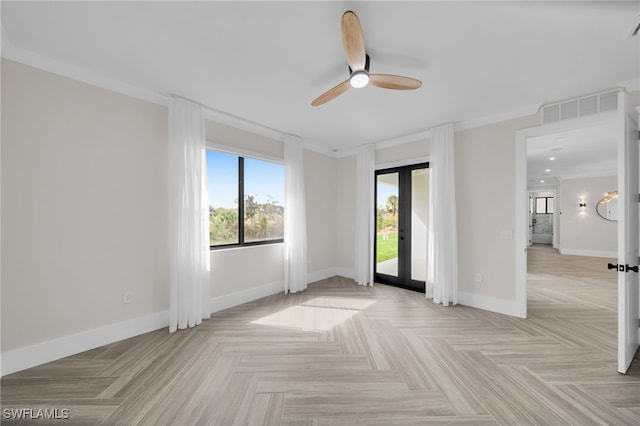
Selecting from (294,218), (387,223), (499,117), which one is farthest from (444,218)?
(294,218)

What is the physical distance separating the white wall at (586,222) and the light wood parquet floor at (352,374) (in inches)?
263

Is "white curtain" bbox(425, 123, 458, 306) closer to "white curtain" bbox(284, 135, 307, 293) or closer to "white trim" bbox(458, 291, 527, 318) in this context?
"white trim" bbox(458, 291, 527, 318)

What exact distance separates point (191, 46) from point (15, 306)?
2730mm

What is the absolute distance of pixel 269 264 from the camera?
13.9 ft

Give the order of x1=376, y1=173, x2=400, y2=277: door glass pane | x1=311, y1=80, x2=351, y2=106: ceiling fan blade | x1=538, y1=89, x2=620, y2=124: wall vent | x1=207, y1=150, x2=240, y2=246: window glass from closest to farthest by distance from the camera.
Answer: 1. x1=311, y1=80, x2=351, y2=106: ceiling fan blade
2. x1=538, y1=89, x2=620, y2=124: wall vent
3. x1=207, y1=150, x2=240, y2=246: window glass
4. x1=376, y1=173, x2=400, y2=277: door glass pane

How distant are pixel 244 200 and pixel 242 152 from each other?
30.2 inches

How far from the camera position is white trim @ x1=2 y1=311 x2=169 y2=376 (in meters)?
2.12

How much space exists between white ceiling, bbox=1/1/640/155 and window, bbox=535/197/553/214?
1150 cm

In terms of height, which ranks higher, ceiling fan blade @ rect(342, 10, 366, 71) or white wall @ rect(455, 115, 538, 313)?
ceiling fan blade @ rect(342, 10, 366, 71)

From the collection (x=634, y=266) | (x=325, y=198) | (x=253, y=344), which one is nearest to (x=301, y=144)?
(x=325, y=198)

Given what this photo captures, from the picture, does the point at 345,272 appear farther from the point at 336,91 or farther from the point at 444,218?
the point at 336,91

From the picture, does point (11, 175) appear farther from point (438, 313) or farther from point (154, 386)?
point (438, 313)

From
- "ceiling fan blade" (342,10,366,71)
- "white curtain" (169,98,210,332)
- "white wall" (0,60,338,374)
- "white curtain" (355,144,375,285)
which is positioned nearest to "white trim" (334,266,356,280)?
"white curtain" (355,144,375,285)

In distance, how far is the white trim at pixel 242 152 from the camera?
349cm
